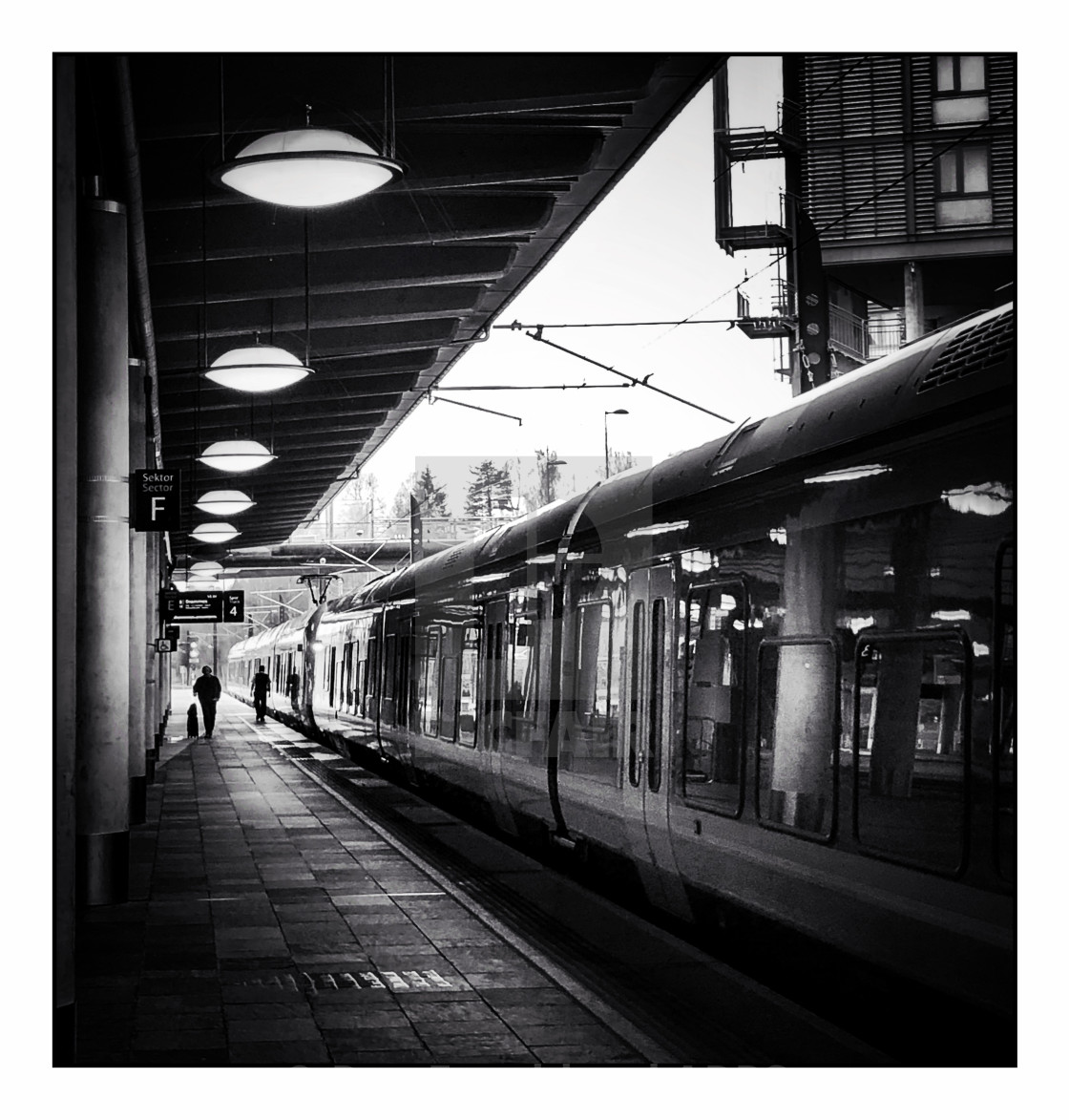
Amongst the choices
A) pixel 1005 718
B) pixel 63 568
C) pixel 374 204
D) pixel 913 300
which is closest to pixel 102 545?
pixel 374 204

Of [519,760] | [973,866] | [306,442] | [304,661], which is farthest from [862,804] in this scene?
[304,661]

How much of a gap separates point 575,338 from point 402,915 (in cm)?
731

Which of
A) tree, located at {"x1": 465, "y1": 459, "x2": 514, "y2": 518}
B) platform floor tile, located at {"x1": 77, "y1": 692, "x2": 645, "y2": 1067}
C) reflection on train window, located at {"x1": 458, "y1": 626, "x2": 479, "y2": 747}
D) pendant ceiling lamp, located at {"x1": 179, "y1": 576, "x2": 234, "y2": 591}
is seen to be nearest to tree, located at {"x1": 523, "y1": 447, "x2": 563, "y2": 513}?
tree, located at {"x1": 465, "y1": 459, "x2": 514, "y2": 518}

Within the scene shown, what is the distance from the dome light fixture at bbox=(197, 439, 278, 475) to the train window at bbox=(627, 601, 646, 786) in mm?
7235

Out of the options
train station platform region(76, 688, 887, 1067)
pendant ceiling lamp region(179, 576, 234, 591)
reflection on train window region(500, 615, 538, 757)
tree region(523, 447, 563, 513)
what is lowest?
train station platform region(76, 688, 887, 1067)

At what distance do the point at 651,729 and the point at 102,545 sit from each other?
3851 millimetres

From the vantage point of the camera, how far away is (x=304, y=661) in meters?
35.6

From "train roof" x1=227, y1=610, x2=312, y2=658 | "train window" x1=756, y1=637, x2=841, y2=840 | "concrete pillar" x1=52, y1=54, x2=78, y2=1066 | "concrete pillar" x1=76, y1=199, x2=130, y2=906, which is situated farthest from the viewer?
"train roof" x1=227, y1=610, x2=312, y2=658

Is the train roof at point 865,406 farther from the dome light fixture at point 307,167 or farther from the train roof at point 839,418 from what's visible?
the dome light fixture at point 307,167

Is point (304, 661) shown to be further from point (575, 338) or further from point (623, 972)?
point (623, 972)

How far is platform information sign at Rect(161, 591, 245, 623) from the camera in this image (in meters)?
20.8

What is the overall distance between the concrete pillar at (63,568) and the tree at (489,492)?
1599 centimetres

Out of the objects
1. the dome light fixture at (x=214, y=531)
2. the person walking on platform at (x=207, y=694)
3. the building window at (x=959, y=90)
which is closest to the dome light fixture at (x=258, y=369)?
the building window at (x=959, y=90)

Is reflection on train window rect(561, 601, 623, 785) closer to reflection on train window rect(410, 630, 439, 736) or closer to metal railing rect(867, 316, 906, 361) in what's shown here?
metal railing rect(867, 316, 906, 361)
